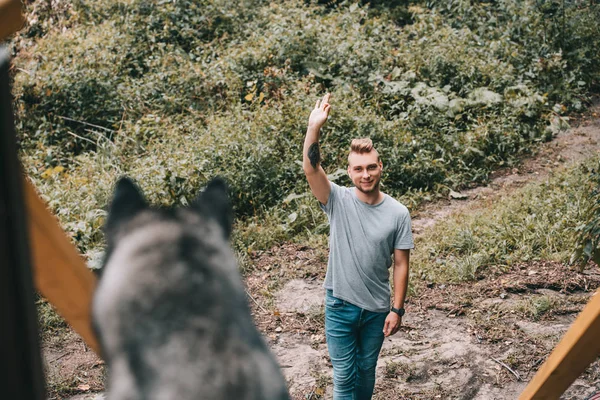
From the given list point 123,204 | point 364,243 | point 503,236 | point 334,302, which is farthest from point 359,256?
point 503,236

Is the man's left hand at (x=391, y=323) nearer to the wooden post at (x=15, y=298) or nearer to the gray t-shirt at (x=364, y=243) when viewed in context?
the gray t-shirt at (x=364, y=243)

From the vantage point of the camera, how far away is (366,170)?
360 cm

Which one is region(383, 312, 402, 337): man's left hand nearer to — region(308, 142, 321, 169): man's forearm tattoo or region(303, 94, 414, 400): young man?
region(303, 94, 414, 400): young man

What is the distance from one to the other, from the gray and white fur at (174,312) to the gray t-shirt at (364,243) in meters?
2.77

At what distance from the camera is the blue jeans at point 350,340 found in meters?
3.66

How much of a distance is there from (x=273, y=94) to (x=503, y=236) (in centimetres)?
435

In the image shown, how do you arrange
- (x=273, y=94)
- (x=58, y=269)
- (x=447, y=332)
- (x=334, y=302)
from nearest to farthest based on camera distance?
(x=58, y=269) < (x=334, y=302) < (x=447, y=332) < (x=273, y=94)

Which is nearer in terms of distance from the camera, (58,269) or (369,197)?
(58,269)

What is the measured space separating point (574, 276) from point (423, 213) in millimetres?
2102

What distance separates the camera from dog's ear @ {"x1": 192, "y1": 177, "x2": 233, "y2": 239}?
917mm

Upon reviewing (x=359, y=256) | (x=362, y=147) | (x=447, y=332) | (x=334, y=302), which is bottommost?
(x=447, y=332)

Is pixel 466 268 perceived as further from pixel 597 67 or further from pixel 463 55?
pixel 597 67

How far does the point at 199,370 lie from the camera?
75 centimetres

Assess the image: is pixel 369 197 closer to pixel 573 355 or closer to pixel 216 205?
pixel 573 355
